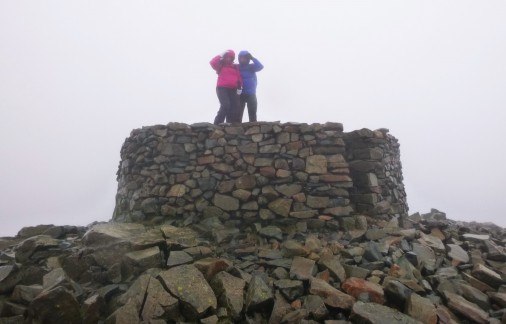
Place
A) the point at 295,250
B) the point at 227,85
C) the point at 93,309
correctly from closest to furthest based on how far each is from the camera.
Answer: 1. the point at 93,309
2. the point at 295,250
3. the point at 227,85

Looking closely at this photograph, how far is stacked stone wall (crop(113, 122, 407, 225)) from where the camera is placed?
730 cm

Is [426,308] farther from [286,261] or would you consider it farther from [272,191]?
[272,191]

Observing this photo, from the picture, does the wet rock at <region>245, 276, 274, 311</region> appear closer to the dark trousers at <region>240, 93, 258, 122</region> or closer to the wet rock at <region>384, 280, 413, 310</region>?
the wet rock at <region>384, 280, 413, 310</region>

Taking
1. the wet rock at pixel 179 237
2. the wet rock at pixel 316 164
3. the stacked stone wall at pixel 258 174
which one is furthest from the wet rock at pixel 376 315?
the wet rock at pixel 316 164

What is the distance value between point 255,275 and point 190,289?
1142 millimetres

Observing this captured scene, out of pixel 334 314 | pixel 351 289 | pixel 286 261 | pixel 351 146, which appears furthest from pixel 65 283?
pixel 351 146

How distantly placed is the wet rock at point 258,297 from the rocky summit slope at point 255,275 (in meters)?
0.02

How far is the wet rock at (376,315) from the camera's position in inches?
170

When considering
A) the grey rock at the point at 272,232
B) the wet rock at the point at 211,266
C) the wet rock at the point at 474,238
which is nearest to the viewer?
the wet rock at the point at 211,266

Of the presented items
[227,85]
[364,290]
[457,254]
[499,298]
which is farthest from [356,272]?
[227,85]

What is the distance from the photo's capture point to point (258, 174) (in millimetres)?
7480

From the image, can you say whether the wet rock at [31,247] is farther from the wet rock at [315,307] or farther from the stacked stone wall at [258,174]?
the wet rock at [315,307]

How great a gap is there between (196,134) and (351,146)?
3.95 meters

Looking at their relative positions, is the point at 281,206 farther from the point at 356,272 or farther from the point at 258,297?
the point at 258,297
